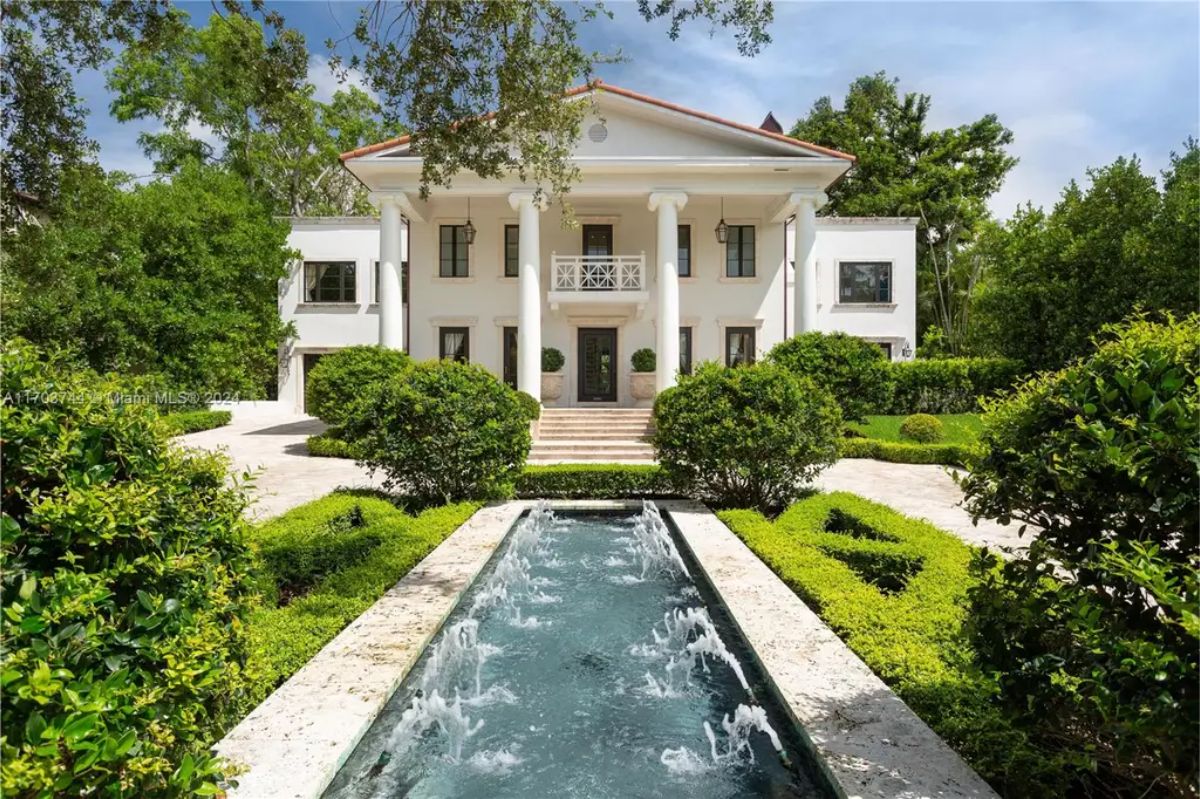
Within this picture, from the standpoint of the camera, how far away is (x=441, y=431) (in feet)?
30.5

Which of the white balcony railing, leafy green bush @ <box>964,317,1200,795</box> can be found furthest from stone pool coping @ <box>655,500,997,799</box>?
the white balcony railing

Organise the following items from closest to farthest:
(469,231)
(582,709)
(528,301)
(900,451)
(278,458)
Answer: (582,709)
(900,451)
(278,458)
(528,301)
(469,231)

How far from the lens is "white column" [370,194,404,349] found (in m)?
19.2

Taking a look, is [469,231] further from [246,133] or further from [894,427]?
[246,133]

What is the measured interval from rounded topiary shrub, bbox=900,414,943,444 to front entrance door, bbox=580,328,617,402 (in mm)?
9235

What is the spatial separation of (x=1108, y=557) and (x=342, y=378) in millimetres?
16678

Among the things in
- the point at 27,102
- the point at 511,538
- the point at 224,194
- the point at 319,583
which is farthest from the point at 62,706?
the point at 224,194

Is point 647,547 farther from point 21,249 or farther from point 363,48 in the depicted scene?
point 21,249

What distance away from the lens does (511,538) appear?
27.6ft

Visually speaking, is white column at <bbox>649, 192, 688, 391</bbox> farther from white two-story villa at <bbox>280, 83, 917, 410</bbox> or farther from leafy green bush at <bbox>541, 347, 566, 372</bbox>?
leafy green bush at <bbox>541, 347, 566, 372</bbox>

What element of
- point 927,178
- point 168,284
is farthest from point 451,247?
point 927,178

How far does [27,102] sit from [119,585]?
998 cm

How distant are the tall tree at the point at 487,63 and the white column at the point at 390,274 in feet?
39.9

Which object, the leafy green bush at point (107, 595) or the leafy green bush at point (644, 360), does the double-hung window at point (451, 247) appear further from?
the leafy green bush at point (107, 595)
